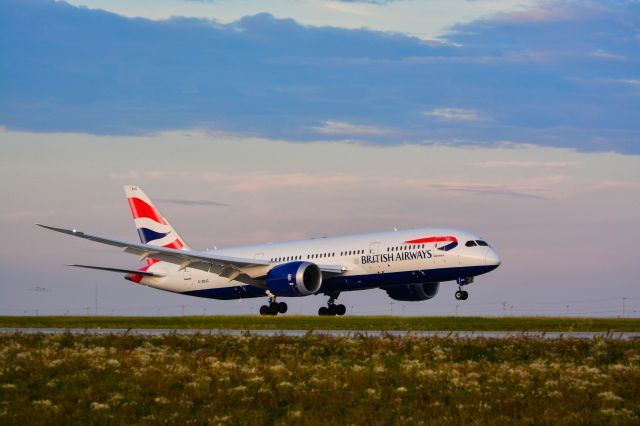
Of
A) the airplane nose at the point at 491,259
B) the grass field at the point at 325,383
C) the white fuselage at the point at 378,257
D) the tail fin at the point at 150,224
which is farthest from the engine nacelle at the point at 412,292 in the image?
the grass field at the point at 325,383

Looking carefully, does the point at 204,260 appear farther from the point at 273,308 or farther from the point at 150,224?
the point at 150,224

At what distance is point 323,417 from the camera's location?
17.2m

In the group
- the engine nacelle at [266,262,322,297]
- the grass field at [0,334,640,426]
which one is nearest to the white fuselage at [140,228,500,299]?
the engine nacelle at [266,262,322,297]

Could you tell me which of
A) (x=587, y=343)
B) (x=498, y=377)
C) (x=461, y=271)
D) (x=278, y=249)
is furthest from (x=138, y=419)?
(x=278, y=249)

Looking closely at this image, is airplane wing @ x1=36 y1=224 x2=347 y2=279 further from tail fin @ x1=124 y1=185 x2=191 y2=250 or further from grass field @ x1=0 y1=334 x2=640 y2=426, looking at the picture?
grass field @ x1=0 y1=334 x2=640 y2=426

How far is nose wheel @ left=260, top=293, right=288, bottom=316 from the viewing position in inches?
2378

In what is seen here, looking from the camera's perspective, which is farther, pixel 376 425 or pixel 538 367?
pixel 538 367

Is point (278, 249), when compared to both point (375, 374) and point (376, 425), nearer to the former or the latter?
point (375, 374)

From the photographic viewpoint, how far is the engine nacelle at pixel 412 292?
61875 millimetres

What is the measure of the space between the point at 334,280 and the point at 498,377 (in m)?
38.4

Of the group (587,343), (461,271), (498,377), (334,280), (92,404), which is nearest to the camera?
(92,404)

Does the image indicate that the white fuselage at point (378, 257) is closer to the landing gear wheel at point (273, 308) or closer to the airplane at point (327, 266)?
the airplane at point (327, 266)

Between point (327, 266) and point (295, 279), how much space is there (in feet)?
11.0

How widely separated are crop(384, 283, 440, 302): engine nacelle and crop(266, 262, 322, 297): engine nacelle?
20.2ft
